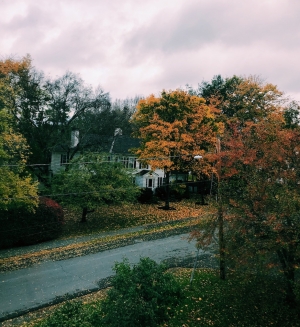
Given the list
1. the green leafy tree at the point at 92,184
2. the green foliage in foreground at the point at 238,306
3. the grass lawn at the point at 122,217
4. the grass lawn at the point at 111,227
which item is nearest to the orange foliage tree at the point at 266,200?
the green foliage in foreground at the point at 238,306

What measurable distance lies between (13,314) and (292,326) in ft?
35.4

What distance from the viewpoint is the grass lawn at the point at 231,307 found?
35.9ft

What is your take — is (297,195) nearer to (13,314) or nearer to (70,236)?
(13,314)

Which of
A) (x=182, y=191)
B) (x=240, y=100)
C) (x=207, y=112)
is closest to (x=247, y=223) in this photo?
(x=207, y=112)

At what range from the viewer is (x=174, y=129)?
90.9 ft

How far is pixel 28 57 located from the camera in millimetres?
27234

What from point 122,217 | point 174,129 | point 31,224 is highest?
point 174,129

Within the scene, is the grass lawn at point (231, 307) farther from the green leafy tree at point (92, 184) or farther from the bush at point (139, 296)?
the green leafy tree at point (92, 184)

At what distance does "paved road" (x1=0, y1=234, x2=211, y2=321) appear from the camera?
504 inches

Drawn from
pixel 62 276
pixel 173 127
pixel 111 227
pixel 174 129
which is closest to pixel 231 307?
pixel 62 276

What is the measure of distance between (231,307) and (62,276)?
8.69m

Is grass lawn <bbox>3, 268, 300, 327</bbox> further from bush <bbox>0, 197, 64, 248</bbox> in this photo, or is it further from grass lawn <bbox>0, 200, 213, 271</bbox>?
A: bush <bbox>0, 197, 64, 248</bbox>

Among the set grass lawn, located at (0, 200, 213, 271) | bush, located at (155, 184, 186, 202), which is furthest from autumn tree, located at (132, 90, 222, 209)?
bush, located at (155, 184, 186, 202)

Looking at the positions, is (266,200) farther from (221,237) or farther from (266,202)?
(221,237)
